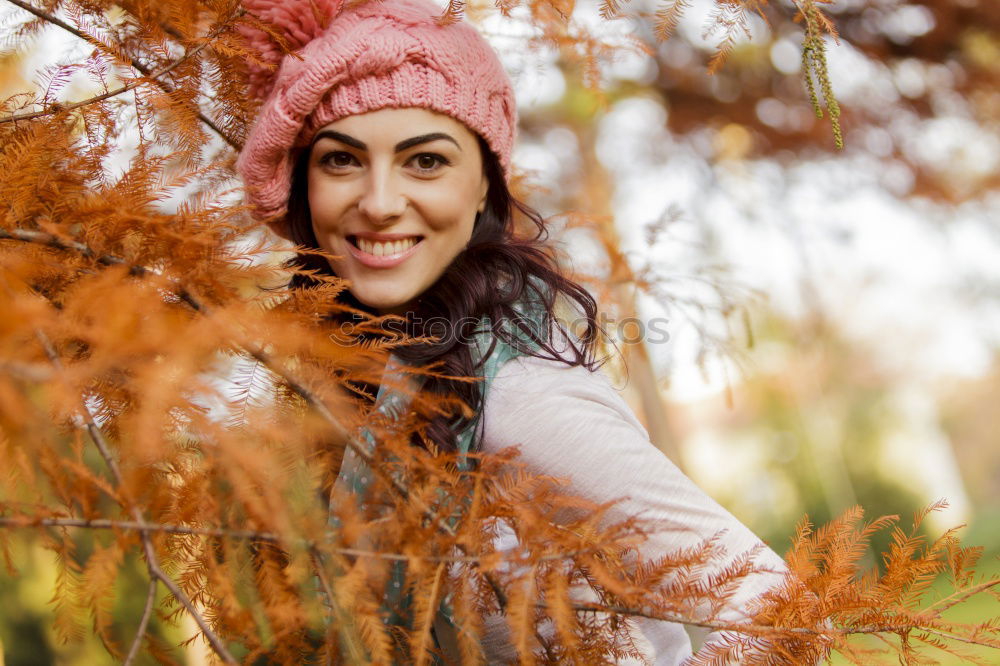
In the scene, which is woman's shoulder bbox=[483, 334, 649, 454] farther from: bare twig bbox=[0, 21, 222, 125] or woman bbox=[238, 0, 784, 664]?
bare twig bbox=[0, 21, 222, 125]

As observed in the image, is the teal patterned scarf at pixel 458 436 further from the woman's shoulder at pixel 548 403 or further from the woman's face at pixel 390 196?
the woman's face at pixel 390 196

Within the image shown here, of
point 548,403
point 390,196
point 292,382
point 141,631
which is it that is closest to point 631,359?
point 390,196

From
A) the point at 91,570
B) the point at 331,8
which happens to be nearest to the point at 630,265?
the point at 331,8

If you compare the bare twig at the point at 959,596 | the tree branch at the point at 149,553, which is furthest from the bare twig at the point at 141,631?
the bare twig at the point at 959,596

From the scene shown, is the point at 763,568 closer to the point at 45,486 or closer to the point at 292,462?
the point at 292,462

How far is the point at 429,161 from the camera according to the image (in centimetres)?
146

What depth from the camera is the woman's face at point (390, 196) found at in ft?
4.58

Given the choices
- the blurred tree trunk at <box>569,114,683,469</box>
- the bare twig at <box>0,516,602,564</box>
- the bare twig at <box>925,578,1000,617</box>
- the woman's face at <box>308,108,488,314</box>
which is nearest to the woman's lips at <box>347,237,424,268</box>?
the woman's face at <box>308,108,488,314</box>

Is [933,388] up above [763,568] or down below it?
below

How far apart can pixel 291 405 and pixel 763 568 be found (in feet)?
2.19

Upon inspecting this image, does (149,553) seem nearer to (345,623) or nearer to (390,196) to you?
(345,623)

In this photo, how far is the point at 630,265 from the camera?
2.32 metres

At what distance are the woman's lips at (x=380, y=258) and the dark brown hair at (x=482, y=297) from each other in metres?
0.09

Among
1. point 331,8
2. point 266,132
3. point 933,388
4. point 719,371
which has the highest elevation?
point 331,8
